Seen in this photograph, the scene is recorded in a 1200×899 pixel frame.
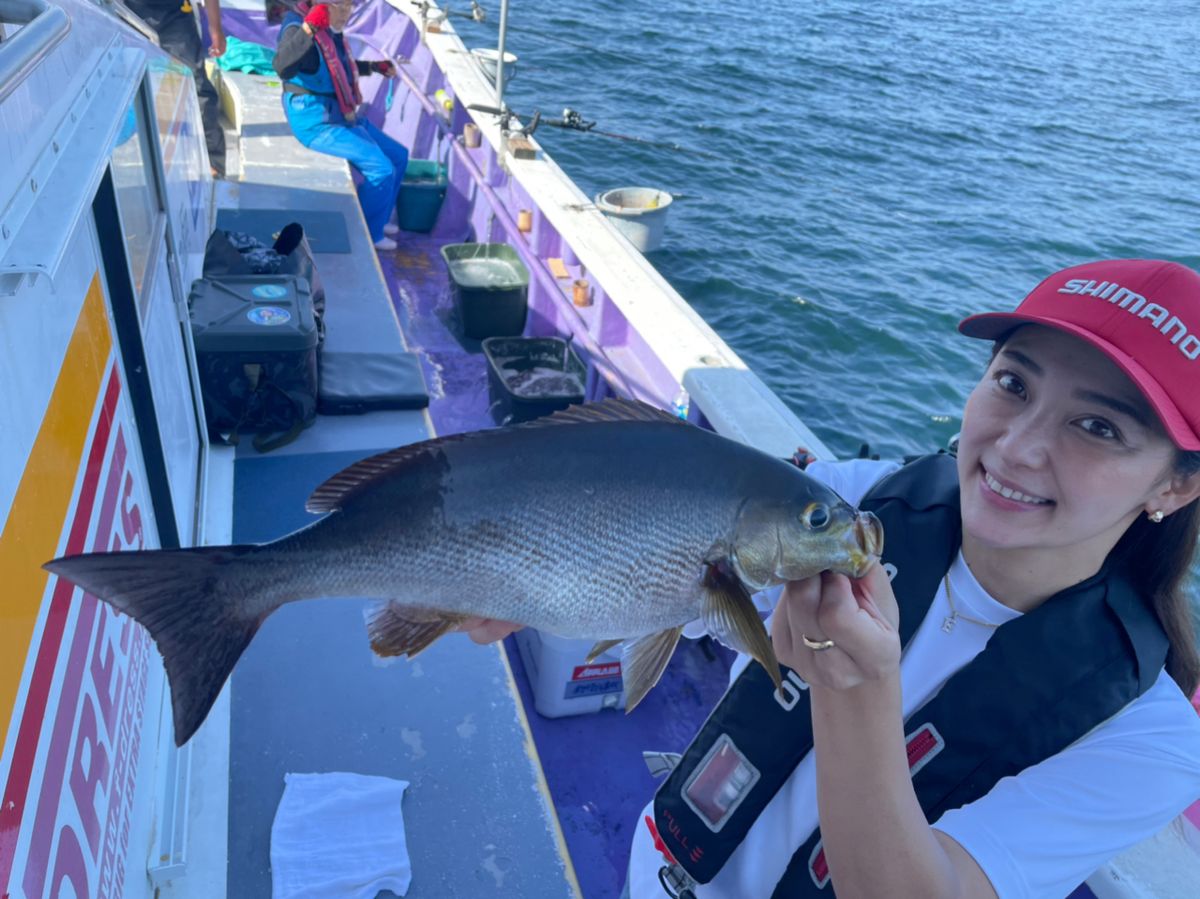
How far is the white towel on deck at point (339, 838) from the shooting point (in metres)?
2.56

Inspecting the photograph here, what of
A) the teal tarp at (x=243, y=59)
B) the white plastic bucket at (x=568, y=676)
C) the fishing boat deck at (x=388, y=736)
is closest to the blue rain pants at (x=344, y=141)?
the teal tarp at (x=243, y=59)

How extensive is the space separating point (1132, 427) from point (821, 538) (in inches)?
23.8

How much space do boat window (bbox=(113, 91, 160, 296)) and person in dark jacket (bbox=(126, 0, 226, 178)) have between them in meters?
4.48

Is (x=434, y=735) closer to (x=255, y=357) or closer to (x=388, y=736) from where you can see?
(x=388, y=736)

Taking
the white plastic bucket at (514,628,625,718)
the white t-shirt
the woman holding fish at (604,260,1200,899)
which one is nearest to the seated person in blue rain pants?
the white plastic bucket at (514,628,625,718)

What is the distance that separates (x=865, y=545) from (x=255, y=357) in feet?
10.5

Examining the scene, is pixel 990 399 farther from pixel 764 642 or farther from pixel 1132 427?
pixel 764 642

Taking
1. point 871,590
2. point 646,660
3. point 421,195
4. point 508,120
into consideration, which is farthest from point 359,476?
point 421,195

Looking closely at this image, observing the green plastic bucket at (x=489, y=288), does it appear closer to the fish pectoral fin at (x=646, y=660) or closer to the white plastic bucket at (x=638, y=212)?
the white plastic bucket at (x=638, y=212)

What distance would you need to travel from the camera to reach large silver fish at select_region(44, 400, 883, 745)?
1789 millimetres

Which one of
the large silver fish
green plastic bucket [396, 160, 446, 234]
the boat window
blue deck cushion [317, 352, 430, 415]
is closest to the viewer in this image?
the large silver fish

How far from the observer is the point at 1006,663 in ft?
6.05

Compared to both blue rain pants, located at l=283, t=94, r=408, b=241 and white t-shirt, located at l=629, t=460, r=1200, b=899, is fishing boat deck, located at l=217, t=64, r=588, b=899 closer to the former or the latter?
white t-shirt, located at l=629, t=460, r=1200, b=899

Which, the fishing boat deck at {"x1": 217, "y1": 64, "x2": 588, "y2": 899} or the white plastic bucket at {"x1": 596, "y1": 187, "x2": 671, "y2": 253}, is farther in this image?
the white plastic bucket at {"x1": 596, "y1": 187, "x2": 671, "y2": 253}
